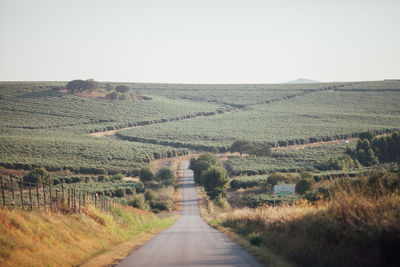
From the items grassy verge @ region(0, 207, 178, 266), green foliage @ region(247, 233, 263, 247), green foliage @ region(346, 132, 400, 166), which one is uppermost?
grassy verge @ region(0, 207, 178, 266)

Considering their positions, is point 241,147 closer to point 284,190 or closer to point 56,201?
point 284,190

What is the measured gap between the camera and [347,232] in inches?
394

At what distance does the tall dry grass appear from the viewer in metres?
8.95

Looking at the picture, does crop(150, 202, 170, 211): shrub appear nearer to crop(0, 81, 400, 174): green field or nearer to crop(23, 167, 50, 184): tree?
crop(23, 167, 50, 184): tree

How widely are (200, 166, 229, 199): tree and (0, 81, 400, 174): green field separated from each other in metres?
12.1

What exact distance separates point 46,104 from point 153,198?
96836 mm

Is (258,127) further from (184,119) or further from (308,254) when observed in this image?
(308,254)

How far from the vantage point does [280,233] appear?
13984mm

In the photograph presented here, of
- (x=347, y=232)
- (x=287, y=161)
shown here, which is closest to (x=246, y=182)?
(x=287, y=161)

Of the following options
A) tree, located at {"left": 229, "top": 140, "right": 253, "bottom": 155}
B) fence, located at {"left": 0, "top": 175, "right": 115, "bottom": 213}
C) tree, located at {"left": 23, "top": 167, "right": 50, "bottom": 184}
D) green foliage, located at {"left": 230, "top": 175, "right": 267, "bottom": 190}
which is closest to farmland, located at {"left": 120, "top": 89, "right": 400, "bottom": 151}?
tree, located at {"left": 229, "top": 140, "right": 253, "bottom": 155}

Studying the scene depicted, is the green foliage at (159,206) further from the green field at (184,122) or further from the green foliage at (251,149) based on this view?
the green foliage at (251,149)

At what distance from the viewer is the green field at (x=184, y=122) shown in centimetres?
7613

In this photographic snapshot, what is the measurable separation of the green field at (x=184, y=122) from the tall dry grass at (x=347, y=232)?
55.6 metres

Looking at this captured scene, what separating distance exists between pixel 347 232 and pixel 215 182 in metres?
47.9
